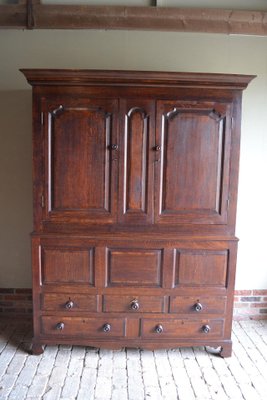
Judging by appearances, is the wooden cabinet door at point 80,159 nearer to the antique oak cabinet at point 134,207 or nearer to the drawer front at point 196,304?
the antique oak cabinet at point 134,207

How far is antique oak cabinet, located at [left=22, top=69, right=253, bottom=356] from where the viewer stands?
2.27 meters

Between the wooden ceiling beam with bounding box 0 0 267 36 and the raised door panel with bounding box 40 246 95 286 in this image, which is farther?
the wooden ceiling beam with bounding box 0 0 267 36

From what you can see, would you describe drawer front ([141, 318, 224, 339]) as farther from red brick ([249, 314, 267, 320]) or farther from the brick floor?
red brick ([249, 314, 267, 320])

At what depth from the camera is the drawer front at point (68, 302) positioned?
2.42 meters

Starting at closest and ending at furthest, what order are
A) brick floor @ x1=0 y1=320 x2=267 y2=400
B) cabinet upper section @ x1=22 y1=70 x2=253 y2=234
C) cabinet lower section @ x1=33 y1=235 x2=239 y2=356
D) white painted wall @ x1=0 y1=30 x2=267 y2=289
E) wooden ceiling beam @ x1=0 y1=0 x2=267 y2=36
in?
1. brick floor @ x1=0 y1=320 x2=267 y2=400
2. cabinet upper section @ x1=22 y1=70 x2=253 y2=234
3. cabinet lower section @ x1=33 y1=235 x2=239 y2=356
4. wooden ceiling beam @ x1=0 y1=0 x2=267 y2=36
5. white painted wall @ x1=0 y1=30 x2=267 y2=289

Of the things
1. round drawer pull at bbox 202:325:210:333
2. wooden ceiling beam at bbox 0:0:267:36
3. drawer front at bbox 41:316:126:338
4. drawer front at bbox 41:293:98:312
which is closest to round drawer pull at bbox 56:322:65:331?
drawer front at bbox 41:316:126:338

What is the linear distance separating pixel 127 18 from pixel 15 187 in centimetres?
161

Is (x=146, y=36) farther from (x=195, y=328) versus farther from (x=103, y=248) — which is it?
(x=195, y=328)

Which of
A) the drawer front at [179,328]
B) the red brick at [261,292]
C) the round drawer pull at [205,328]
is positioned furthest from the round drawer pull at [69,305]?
the red brick at [261,292]

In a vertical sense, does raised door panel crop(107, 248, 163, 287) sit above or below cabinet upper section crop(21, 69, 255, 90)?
below

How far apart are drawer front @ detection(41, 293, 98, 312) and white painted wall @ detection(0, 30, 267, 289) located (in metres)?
0.60

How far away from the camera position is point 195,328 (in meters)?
2.46

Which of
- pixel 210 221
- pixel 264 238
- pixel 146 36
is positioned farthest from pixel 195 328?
pixel 146 36

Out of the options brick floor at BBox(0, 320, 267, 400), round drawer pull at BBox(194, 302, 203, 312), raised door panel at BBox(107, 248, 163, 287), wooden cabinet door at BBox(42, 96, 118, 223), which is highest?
wooden cabinet door at BBox(42, 96, 118, 223)
